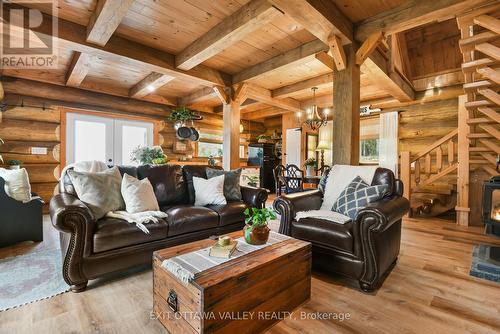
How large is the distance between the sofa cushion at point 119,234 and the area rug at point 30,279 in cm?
44

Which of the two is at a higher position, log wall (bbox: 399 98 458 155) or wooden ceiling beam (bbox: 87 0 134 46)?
wooden ceiling beam (bbox: 87 0 134 46)

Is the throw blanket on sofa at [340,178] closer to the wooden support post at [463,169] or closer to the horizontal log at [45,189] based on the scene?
the wooden support post at [463,169]

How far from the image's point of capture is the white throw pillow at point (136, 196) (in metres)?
2.30

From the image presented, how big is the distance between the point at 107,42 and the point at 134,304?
9.46 ft

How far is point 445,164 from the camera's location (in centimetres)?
503

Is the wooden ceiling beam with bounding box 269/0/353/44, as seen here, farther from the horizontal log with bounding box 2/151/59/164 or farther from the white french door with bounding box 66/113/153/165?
the horizontal log with bounding box 2/151/59/164

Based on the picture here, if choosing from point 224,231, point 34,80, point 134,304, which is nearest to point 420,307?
point 224,231

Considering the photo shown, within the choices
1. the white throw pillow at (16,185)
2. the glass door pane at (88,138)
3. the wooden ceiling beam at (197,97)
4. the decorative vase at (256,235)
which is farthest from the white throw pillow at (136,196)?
the glass door pane at (88,138)

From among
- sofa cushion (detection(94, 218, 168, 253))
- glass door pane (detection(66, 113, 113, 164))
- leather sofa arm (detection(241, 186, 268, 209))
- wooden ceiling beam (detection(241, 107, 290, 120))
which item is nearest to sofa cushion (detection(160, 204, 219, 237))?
sofa cushion (detection(94, 218, 168, 253))

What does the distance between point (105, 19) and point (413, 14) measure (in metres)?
3.05

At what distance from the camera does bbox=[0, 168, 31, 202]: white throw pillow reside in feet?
8.77

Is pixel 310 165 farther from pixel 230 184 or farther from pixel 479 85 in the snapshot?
pixel 479 85

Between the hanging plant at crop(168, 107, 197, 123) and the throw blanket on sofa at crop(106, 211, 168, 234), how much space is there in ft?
12.4

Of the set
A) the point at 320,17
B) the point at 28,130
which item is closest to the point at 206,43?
the point at 320,17
